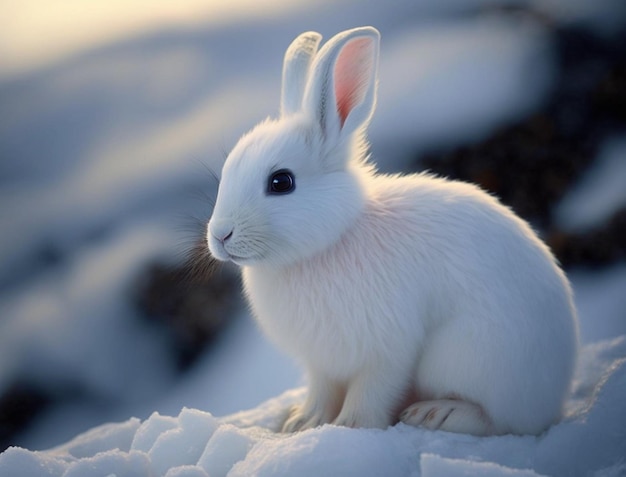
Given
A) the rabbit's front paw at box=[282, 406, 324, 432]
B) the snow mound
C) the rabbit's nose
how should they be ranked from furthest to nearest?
the rabbit's front paw at box=[282, 406, 324, 432] < the rabbit's nose < the snow mound

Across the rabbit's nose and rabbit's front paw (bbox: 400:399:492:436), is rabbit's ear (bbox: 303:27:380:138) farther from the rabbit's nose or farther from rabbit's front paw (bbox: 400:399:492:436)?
rabbit's front paw (bbox: 400:399:492:436)

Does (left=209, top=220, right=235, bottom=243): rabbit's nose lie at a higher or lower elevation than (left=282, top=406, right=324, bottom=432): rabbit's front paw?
higher

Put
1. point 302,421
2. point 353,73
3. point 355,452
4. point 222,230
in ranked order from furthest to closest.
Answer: point 302,421
point 353,73
point 222,230
point 355,452

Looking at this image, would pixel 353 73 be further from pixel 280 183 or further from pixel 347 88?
pixel 280 183

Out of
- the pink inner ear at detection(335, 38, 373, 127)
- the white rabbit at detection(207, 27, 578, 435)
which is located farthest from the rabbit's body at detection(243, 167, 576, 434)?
the pink inner ear at detection(335, 38, 373, 127)

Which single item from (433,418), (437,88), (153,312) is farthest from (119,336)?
(433,418)

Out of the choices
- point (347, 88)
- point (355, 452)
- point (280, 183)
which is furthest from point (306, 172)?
point (355, 452)

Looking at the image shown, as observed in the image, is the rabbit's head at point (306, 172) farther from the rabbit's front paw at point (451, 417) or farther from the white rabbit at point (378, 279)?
the rabbit's front paw at point (451, 417)

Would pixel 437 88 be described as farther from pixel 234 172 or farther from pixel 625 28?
pixel 234 172
